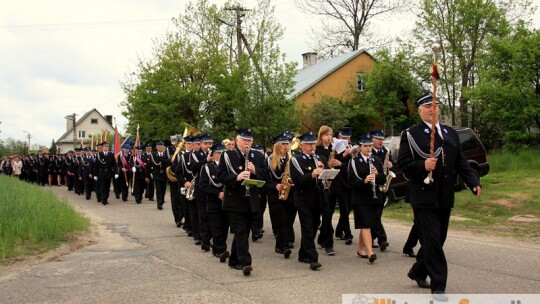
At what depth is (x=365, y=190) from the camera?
348 inches

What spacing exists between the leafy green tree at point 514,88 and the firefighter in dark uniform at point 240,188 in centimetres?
1698

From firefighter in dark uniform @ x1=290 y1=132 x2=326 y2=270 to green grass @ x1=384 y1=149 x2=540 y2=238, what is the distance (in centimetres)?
514

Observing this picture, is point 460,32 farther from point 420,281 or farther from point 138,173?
point 420,281

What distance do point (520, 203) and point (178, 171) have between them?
8.97 m

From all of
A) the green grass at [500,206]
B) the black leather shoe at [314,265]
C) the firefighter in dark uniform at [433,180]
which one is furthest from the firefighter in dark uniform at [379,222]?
the green grass at [500,206]

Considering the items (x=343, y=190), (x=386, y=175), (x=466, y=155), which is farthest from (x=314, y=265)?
(x=466, y=155)

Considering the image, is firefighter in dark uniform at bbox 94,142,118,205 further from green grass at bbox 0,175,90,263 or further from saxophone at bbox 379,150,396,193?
saxophone at bbox 379,150,396,193

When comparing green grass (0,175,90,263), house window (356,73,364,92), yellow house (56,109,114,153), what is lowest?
green grass (0,175,90,263)

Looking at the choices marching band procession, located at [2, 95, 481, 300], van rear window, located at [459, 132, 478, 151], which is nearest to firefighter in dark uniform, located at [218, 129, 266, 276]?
marching band procession, located at [2, 95, 481, 300]

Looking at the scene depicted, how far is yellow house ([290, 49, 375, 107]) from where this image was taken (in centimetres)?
3866

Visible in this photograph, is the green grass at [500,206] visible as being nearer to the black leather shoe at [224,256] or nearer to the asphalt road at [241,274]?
the asphalt road at [241,274]

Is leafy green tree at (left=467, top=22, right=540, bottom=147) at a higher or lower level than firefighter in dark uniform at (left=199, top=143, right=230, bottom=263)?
higher

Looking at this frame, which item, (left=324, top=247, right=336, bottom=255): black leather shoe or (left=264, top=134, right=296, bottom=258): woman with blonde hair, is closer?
(left=324, top=247, right=336, bottom=255): black leather shoe

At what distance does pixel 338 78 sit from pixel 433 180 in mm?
33721
